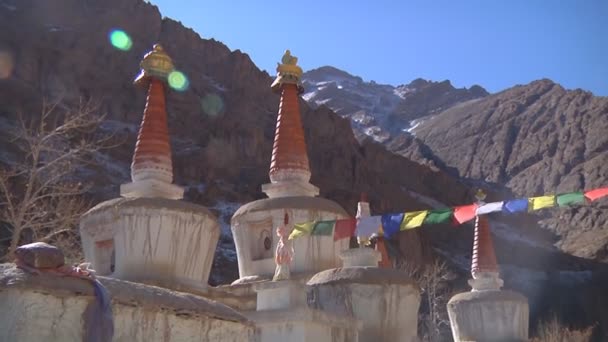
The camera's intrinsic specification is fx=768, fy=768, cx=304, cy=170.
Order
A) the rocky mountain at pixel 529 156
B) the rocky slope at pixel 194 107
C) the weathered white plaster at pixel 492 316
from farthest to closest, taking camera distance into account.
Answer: the rocky mountain at pixel 529 156 < the rocky slope at pixel 194 107 < the weathered white plaster at pixel 492 316

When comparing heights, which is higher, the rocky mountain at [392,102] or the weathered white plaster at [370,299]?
the rocky mountain at [392,102]

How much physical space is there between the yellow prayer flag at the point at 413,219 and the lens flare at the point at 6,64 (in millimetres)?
72256

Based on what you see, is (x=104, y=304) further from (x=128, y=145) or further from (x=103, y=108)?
(x=103, y=108)

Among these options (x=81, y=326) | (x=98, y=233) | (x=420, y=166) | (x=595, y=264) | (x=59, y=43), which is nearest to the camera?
(x=81, y=326)

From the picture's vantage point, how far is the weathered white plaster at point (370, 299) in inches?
624

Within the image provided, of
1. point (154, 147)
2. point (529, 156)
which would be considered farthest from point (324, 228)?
point (529, 156)

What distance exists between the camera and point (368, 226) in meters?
15.9

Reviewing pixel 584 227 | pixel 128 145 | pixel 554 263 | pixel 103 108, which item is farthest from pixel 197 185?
pixel 584 227

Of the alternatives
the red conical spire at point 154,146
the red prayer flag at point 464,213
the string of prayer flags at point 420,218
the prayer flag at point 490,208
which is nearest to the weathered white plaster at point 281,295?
the string of prayer flags at point 420,218

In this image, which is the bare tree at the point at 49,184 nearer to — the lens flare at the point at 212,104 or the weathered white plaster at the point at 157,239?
the weathered white plaster at the point at 157,239

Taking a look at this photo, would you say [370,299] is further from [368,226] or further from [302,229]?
[302,229]

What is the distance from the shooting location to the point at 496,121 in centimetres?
13525

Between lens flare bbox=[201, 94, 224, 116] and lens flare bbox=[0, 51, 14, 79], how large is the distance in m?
21.8

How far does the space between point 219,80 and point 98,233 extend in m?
87.3
